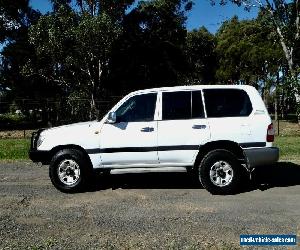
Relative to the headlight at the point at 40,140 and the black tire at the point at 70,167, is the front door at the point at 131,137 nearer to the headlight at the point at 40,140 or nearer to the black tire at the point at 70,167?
the black tire at the point at 70,167

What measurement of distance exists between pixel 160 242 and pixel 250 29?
3747cm

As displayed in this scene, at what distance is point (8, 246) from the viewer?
550 cm

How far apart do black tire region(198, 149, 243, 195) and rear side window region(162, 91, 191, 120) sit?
2.94ft

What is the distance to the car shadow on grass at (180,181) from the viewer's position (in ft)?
30.0

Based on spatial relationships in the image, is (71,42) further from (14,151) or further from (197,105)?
(197,105)

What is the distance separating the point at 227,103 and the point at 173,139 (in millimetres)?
1217

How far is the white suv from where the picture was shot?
825 cm

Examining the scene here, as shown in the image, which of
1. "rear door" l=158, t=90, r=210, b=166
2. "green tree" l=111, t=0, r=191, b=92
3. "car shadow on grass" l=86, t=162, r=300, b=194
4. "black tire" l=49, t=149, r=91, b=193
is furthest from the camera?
"green tree" l=111, t=0, r=191, b=92

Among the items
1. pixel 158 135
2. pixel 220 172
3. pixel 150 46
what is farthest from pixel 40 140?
pixel 150 46

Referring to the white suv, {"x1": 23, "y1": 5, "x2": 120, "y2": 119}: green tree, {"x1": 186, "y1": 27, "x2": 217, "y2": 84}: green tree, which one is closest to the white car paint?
the white suv

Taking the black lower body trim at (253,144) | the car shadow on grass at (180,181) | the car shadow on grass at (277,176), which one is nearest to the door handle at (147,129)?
the car shadow on grass at (180,181)

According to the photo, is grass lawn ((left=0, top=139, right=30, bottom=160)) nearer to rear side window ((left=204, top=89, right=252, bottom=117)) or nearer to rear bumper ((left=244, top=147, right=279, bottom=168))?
rear side window ((left=204, top=89, right=252, bottom=117))

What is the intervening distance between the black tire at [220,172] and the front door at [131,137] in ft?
3.14

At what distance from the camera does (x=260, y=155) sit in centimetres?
817
